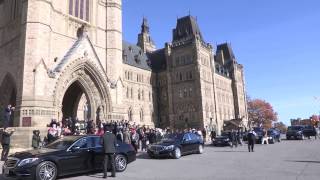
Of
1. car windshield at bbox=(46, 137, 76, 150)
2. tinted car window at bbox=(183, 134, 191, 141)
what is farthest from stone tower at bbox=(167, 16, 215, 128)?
car windshield at bbox=(46, 137, 76, 150)

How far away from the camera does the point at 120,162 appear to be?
13.3 metres

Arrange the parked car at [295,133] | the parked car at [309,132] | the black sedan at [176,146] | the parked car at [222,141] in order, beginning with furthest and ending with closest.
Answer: the parked car at [309,132], the parked car at [295,133], the parked car at [222,141], the black sedan at [176,146]

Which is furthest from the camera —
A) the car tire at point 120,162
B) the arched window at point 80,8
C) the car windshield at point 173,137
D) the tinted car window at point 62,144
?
the arched window at point 80,8

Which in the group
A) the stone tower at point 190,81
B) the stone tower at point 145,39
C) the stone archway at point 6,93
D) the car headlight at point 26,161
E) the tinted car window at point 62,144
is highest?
the stone tower at point 145,39

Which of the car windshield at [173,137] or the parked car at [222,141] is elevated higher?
the car windshield at [173,137]

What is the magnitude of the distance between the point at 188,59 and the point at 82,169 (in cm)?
5449

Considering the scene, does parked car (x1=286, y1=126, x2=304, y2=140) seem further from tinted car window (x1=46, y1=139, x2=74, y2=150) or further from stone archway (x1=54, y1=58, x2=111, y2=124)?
tinted car window (x1=46, y1=139, x2=74, y2=150)

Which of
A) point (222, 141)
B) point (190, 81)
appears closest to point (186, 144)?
point (222, 141)

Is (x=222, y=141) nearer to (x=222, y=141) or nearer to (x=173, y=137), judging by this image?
(x=222, y=141)

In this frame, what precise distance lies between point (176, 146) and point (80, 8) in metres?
18.9

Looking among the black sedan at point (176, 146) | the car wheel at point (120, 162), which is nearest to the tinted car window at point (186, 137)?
the black sedan at point (176, 146)

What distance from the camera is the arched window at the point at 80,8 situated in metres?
30.9

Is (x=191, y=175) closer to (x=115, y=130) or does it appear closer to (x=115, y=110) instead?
(x=115, y=130)

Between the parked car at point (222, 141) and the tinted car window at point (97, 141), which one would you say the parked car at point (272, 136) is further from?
the tinted car window at point (97, 141)
